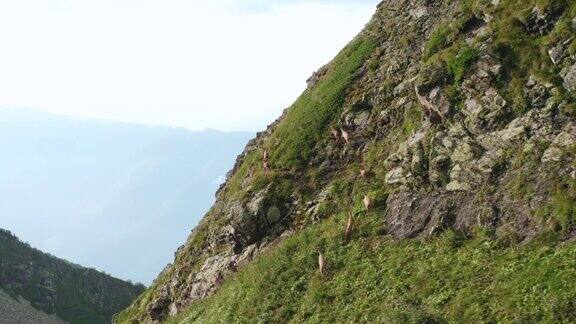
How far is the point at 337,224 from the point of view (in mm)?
31078

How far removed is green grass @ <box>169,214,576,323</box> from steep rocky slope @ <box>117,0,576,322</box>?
0.07 meters

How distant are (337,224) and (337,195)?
2.85m

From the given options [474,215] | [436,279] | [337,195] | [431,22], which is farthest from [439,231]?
[431,22]

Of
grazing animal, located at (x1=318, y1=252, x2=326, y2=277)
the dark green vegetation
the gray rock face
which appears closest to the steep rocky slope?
the gray rock face

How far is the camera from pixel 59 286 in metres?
136

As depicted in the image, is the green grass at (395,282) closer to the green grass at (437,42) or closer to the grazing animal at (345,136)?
the grazing animal at (345,136)

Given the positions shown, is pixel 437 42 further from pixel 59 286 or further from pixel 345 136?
pixel 59 286

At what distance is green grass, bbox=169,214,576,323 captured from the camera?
771 inches

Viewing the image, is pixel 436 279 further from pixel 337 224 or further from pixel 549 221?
pixel 337 224

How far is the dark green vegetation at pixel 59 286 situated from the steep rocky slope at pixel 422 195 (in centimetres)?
9168

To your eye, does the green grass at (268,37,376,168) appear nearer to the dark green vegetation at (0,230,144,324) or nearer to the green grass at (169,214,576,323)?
the green grass at (169,214,576,323)

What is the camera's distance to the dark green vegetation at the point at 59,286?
123062mm

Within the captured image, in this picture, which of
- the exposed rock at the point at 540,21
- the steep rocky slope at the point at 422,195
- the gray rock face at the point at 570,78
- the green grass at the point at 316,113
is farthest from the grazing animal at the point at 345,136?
the gray rock face at the point at 570,78

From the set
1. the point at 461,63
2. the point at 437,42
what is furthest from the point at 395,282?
the point at 437,42
